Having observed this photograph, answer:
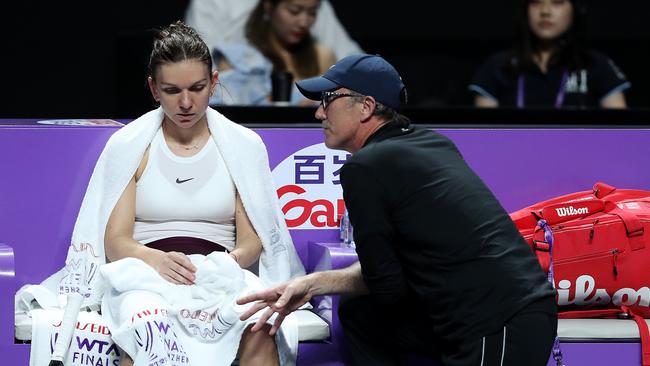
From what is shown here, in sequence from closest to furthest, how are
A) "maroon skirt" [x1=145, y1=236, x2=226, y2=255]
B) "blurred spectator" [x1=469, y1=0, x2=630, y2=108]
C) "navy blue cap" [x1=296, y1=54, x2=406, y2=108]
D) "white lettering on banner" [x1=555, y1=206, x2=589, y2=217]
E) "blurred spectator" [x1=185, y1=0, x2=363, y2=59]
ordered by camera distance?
"navy blue cap" [x1=296, y1=54, x2=406, y2=108] < "maroon skirt" [x1=145, y1=236, x2=226, y2=255] < "white lettering on banner" [x1=555, y1=206, x2=589, y2=217] < "blurred spectator" [x1=469, y1=0, x2=630, y2=108] < "blurred spectator" [x1=185, y1=0, x2=363, y2=59]

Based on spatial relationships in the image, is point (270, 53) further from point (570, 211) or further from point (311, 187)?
point (570, 211)

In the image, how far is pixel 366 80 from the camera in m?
3.67

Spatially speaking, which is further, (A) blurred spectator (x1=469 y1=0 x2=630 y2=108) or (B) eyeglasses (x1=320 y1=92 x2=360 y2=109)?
(A) blurred spectator (x1=469 y1=0 x2=630 y2=108)

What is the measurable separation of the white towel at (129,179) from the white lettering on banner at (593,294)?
2.84 feet

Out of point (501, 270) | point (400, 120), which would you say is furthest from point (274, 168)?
point (501, 270)

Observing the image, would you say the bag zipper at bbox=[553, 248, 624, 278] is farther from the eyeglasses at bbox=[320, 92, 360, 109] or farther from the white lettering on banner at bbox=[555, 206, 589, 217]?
the eyeglasses at bbox=[320, 92, 360, 109]

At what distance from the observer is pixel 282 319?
3.66m

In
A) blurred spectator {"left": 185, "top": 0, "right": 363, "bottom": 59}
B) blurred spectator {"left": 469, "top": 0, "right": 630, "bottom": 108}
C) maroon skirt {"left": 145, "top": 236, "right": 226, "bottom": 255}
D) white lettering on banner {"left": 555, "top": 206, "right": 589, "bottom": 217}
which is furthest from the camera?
blurred spectator {"left": 185, "top": 0, "right": 363, "bottom": 59}

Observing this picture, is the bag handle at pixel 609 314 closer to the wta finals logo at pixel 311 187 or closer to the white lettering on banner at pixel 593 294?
the white lettering on banner at pixel 593 294

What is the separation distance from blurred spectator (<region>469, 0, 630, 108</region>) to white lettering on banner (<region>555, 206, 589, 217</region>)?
151cm

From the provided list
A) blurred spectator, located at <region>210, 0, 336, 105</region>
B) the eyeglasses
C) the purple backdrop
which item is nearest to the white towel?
the purple backdrop

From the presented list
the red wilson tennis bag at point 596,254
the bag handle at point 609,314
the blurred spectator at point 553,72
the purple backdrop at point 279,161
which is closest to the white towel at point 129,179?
the purple backdrop at point 279,161

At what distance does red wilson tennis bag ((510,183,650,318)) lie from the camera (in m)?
4.16

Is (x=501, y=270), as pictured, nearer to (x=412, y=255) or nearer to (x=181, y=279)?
(x=412, y=255)
